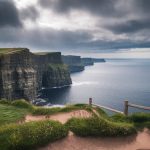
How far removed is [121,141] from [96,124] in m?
2.09

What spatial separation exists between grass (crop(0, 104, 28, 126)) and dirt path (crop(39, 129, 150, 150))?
5530 mm

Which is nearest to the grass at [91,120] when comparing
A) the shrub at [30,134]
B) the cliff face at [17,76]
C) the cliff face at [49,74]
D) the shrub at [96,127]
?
the shrub at [96,127]

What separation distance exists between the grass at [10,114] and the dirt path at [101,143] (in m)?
5.53

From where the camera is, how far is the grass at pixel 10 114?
20.0 metres

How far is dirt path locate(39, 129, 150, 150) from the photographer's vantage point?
627 inches

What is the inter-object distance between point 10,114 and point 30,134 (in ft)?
20.0

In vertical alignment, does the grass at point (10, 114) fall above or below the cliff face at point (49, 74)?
above

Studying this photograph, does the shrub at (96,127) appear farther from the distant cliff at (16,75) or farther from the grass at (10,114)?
the distant cliff at (16,75)

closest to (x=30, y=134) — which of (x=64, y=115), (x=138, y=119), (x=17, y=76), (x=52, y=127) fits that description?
(x=52, y=127)

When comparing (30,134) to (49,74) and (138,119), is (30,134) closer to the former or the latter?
(138,119)

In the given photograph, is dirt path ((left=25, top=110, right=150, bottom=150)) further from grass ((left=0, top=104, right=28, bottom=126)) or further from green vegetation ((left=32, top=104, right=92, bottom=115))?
grass ((left=0, top=104, right=28, bottom=126))

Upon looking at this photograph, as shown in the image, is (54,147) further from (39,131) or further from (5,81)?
(5,81)

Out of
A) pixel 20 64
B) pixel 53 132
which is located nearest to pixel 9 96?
pixel 20 64

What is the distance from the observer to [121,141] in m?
17.4
